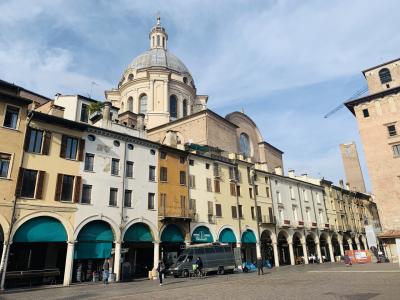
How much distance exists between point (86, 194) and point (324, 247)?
133 feet

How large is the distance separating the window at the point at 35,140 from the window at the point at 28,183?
154 centimetres

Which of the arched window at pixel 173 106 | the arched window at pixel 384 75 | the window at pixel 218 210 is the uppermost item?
the arched window at pixel 173 106

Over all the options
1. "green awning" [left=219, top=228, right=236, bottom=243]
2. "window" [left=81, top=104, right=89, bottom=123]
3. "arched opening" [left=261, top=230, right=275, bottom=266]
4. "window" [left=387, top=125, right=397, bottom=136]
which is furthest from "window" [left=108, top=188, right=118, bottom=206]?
"window" [left=387, top=125, right=397, bottom=136]

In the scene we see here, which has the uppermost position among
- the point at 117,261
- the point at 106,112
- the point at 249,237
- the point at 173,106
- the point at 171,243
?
the point at 173,106

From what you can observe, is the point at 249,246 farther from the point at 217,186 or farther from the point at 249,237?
the point at 217,186

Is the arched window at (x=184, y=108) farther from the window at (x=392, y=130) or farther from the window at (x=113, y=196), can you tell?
the window at (x=113, y=196)

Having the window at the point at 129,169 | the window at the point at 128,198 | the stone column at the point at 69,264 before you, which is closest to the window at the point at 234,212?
the window at the point at 128,198

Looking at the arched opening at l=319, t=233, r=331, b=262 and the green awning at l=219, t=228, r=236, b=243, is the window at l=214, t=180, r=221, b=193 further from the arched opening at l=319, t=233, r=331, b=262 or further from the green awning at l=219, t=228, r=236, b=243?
the arched opening at l=319, t=233, r=331, b=262

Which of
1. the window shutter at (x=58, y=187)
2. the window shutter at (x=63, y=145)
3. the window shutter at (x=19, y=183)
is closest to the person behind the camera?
the window shutter at (x=19, y=183)

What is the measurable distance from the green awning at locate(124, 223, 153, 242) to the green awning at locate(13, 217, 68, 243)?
5156mm

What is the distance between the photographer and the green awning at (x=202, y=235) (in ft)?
99.9

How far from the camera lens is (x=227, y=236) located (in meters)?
33.9

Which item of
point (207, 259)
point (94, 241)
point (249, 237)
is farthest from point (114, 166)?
point (249, 237)

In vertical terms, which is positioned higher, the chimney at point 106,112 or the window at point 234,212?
the chimney at point 106,112
